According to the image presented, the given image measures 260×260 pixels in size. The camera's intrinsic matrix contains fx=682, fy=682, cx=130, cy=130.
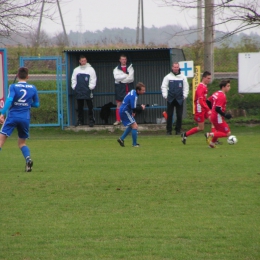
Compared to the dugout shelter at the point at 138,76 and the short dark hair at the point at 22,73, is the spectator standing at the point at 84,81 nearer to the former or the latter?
the dugout shelter at the point at 138,76

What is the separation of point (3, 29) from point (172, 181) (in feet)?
40.9

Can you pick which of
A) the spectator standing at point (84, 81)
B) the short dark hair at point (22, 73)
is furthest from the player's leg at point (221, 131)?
the spectator standing at point (84, 81)

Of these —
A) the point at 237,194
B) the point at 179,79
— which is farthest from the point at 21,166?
the point at 179,79

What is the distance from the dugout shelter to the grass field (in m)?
8.67

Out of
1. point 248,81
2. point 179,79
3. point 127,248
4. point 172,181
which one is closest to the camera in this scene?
point 127,248

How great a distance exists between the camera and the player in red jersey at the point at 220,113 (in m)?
15.6

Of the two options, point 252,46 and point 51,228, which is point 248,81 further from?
point 51,228

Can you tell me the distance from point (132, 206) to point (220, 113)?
7.52 metres

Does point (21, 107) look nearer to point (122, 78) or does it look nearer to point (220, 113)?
point (220, 113)

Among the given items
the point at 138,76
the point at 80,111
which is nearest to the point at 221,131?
the point at 80,111

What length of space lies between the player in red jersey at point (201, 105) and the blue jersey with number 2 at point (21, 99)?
21.0ft

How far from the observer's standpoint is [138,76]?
939 inches

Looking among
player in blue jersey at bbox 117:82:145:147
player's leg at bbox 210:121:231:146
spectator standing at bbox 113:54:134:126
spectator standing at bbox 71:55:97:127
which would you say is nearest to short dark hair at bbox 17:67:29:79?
player in blue jersey at bbox 117:82:145:147

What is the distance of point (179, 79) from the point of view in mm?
20562
